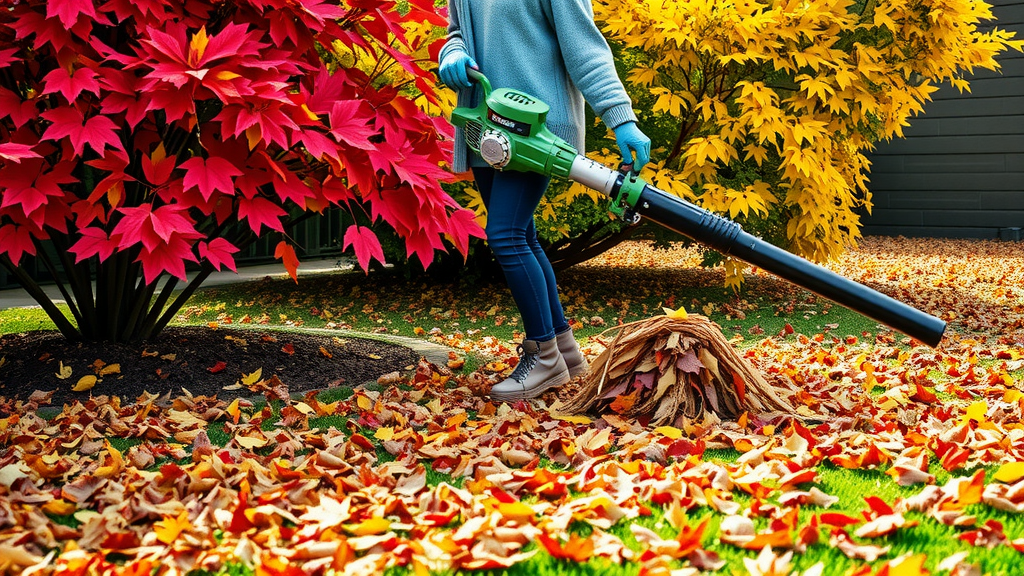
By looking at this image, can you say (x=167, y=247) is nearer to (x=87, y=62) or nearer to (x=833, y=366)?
(x=87, y=62)

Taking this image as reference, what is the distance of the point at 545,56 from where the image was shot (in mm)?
3004

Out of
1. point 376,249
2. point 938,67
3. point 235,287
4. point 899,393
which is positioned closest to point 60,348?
point 376,249

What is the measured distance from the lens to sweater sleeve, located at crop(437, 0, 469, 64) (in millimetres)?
2992

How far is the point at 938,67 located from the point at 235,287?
614 cm

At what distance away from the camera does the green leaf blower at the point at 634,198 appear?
8.34 feet

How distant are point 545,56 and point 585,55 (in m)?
0.16

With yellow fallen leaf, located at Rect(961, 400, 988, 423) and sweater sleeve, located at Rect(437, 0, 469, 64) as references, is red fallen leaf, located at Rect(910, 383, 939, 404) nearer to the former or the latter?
yellow fallen leaf, located at Rect(961, 400, 988, 423)

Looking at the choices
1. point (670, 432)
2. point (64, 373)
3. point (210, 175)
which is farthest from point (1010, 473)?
point (64, 373)

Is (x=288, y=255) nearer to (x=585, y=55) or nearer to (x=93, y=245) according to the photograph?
(x=93, y=245)

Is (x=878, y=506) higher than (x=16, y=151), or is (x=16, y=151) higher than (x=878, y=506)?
(x=16, y=151)

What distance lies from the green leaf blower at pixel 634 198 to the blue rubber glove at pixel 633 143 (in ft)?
0.23

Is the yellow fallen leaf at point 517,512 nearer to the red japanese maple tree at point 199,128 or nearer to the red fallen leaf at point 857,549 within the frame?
the red fallen leaf at point 857,549

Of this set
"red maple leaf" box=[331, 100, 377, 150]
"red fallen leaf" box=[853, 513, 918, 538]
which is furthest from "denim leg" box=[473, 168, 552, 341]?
"red fallen leaf" box=[853, 513, 918, 538]

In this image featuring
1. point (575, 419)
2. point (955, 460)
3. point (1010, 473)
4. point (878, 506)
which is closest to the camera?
point (878, 506)
